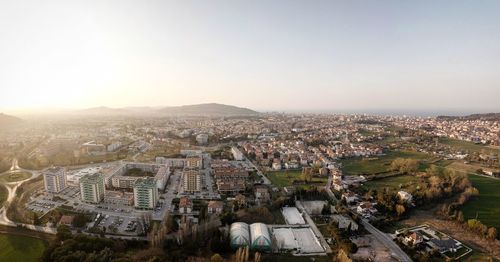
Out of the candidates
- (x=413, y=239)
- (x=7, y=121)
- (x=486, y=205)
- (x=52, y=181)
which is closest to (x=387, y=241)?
(x=413, y=239)

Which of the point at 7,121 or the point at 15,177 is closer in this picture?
the point at 15,177

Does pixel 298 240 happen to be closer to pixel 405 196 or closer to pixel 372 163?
pixel 405 196

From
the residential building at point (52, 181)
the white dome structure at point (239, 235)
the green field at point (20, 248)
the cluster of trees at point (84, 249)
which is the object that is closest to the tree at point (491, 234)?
the white dome structure at point (239, 235)

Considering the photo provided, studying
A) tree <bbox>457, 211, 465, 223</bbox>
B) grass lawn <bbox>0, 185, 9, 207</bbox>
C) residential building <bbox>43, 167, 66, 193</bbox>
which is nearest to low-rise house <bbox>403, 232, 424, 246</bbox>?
tree <bbox>457, 211, 465, 223</bbox>

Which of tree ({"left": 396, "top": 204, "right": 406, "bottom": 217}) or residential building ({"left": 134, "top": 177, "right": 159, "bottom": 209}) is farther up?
residential building ({"left": 134, "top": 177, "right": 159, "bottom": 209})

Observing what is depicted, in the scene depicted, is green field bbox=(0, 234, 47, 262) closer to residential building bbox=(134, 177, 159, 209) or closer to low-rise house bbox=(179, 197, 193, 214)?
residential building bbox=(134, 177, 159, 209)

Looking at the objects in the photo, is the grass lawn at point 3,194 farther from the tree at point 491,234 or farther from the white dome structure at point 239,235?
the tree at point 491,234
